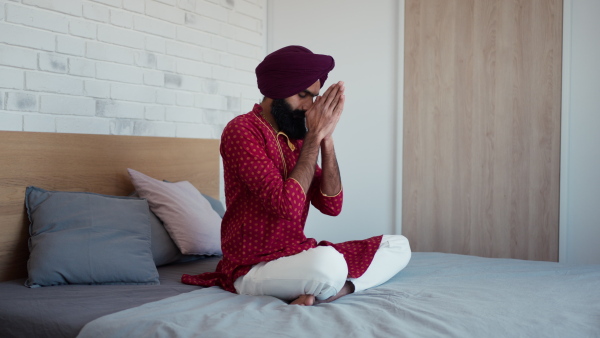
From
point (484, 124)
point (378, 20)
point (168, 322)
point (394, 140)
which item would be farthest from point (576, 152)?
point (168, 322)

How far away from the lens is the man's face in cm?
228

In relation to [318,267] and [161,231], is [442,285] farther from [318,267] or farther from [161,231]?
[161,231]

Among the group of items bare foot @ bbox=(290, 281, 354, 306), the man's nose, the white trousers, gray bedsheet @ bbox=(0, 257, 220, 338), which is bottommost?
gray bedsheet @ bbox=(0, 257, 220, 338)

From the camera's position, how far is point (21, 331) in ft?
6.18

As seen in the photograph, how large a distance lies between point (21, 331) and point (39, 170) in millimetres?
828

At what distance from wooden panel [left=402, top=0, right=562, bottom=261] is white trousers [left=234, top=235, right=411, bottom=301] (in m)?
1.72

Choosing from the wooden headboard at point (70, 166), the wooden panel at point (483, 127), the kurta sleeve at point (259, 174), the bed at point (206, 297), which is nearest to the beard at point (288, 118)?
the kurta sleeve at point (259, 174)

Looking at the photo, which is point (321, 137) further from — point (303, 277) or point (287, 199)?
point (303, 277)

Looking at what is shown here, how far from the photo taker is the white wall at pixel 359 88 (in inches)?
159

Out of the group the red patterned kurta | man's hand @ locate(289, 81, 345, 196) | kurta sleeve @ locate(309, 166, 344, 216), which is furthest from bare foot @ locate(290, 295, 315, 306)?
kurta sleeve @ locate(309, 166, 344, 216)

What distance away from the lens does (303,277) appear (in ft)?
6.43

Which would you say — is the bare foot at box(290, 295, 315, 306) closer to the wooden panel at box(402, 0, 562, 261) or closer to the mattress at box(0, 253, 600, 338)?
the mattress at box(0, 253, 600, 338)

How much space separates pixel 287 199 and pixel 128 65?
4.51ft

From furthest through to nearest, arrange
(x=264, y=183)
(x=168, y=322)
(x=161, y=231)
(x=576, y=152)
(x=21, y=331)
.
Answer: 1. (x=576, y=152)
2. (x=161, y=231)
3. (x=264, y=183)
4. (x=21, y=331)
5. (x=168, y=322)
